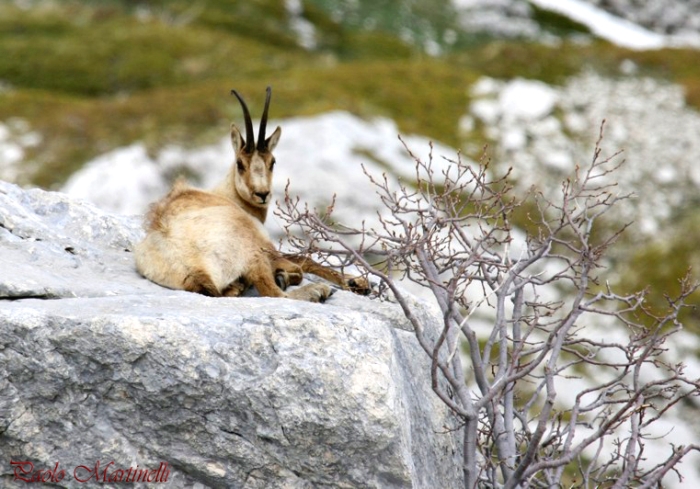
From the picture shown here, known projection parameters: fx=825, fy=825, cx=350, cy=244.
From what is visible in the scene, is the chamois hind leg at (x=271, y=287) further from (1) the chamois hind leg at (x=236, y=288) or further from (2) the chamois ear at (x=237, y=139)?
(2) the chamois ear at (x=237, y=139)

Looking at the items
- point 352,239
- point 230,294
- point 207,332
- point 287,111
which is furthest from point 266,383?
point 287,111

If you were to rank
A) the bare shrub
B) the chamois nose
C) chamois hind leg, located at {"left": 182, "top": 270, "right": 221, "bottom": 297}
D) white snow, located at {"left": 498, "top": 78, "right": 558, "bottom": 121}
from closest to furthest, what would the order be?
the bare shrub < chamois hind leg, located at {"left": 182, "top": 270, "right": 221, "bottom": 297} < the chamois nose < white snow, located at {"left": 498, "top": 78, "right": 558, "bottom": 121}

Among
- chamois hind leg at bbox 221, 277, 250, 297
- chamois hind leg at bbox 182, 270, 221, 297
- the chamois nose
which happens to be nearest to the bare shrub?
chamois hind leg at bbox 221, 277, 250, 297

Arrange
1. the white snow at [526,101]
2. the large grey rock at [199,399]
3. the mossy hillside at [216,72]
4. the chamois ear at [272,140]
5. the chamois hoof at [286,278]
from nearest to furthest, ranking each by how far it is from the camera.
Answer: the large grey rock at [199,399] → the chamois hoof at [286,278] → the chamois ear at [272,140] → the mossy hillside at [216,72] → the white snow at [526,101]

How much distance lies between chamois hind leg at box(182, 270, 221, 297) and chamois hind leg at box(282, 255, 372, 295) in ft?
4.57

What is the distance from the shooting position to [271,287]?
31.7 ft

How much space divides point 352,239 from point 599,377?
911 centimetres

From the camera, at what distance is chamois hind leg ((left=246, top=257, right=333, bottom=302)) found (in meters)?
9.61

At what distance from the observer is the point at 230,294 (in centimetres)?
969

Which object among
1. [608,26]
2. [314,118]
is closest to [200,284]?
[314,118]

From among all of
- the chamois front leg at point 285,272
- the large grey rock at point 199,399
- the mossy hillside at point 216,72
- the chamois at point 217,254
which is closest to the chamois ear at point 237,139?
the chamois at point 217,254

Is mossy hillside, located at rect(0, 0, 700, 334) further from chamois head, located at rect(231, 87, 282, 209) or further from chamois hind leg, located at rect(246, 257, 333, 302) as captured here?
chamois hind leg, located at rect(246, 257, 333, 302)

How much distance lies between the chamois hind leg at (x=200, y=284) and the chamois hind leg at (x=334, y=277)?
4.57 feet

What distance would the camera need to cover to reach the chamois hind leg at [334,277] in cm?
1050
